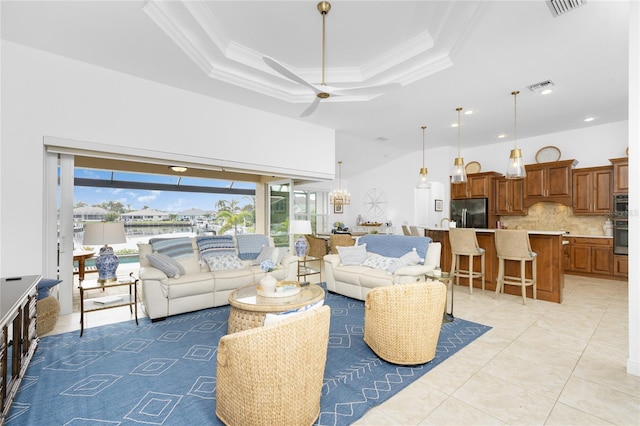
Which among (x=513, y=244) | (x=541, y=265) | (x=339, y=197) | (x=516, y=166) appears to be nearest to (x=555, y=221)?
(x=541, y=265)

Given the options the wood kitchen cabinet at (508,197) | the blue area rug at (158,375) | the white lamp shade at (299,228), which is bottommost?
the blue area rug at (158,375)

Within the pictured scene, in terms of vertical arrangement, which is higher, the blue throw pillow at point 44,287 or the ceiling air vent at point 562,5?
the ceiling air vent at point 562,5

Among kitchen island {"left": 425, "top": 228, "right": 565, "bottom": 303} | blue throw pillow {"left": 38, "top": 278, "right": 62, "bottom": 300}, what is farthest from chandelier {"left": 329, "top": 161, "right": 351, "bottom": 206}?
blue throw pillow {"left": 38, "top": 278, "right": 62, "bottom": 300}

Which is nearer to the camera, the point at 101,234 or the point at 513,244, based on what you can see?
the point at 101,234

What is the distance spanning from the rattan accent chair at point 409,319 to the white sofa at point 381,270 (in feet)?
4.62

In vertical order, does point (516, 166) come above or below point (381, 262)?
above

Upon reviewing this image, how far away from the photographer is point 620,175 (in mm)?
5410

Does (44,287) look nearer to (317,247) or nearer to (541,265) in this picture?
(317,247)

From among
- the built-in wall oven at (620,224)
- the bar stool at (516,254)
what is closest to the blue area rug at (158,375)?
the bar stool at (516,254)

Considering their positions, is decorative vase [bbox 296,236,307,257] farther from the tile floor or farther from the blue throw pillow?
the blue throw pillow

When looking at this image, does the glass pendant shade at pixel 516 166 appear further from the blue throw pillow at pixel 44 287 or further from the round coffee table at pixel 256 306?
the blue throw pillow at pixel 44 287

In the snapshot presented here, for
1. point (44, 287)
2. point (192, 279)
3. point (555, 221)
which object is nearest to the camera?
point (44, 287)

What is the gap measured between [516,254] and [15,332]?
17.8ft

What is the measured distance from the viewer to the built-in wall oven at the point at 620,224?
538 cm
